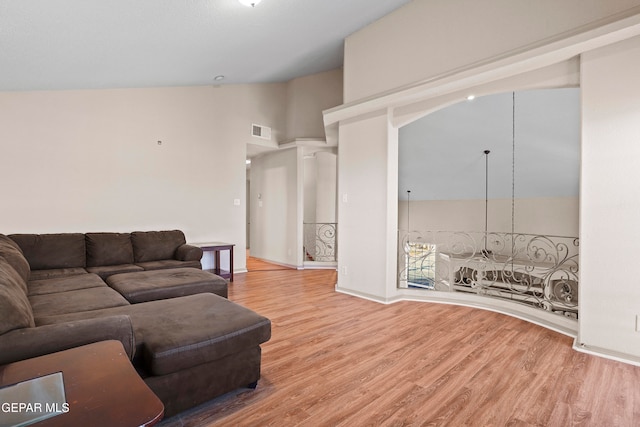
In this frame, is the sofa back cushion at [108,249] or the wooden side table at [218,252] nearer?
the sofa back cushion at [108,249]

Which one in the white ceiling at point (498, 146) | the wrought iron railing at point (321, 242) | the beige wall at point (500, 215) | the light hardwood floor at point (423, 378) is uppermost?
the white ceiling at point (498, 146)

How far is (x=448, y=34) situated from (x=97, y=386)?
4.00m

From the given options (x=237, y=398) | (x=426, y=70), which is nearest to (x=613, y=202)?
(x=426, y=70)

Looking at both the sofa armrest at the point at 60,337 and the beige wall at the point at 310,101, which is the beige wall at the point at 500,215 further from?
the sofa armrest at the point at 60,337

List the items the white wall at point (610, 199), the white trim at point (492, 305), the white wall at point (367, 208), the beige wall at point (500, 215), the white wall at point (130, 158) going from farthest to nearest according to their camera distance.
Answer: the beige wall at point (500, 215) → the white wall at point (367, 208) → the white wall at point (130, 158) → the white trim at point (492, 305) → the white wall at point (610, 199)

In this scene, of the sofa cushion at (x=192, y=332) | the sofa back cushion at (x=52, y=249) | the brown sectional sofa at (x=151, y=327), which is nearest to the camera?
the brown sectional sofa at (x=151, y=327)

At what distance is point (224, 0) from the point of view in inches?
114

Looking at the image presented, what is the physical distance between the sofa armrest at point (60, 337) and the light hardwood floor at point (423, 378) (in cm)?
60

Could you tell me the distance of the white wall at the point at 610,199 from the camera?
2504 mm

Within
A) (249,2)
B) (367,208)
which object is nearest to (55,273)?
(249,2)

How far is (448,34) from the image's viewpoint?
135 inches

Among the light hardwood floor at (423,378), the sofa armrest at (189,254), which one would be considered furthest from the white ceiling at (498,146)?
the sofa armrest at (189,254)

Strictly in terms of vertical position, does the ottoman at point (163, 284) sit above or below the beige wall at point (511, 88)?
below

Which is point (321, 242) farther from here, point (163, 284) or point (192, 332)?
point (192, 332)
